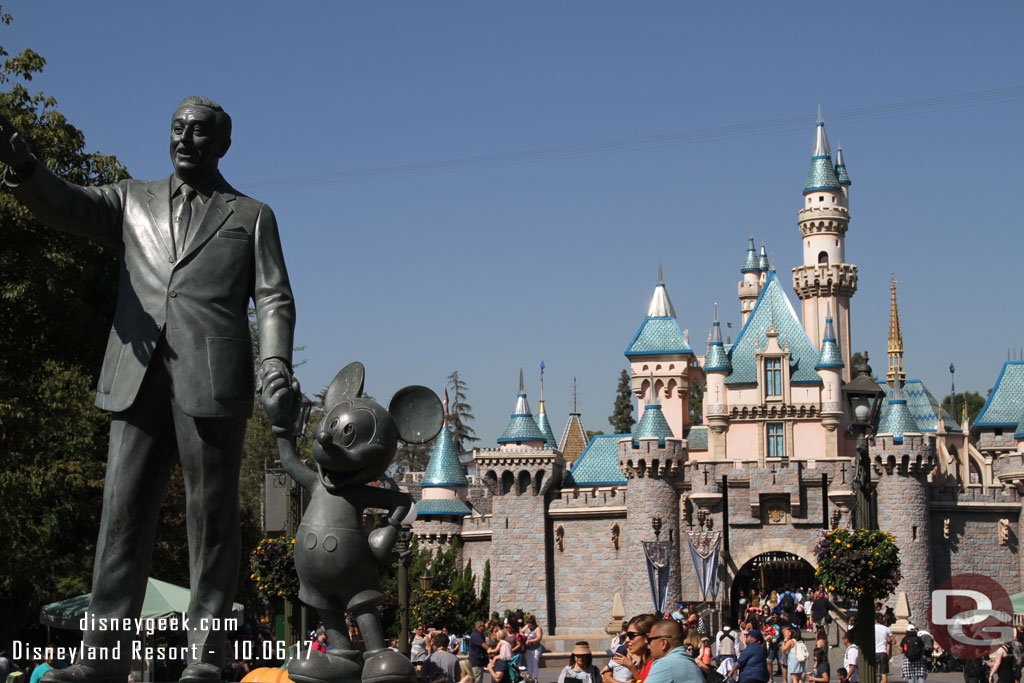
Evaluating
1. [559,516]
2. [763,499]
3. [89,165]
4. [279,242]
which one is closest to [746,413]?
[763,499]

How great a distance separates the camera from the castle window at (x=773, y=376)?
4531 cm

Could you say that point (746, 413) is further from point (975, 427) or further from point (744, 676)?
point (744, 676)

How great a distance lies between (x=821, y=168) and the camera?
48.9m

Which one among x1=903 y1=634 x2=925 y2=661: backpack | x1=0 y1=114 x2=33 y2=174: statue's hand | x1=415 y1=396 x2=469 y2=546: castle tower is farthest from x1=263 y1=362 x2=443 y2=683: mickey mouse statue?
x1=415 y1=396 x2=469 y2=546: castle tower

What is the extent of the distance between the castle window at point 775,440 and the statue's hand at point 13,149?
4118 centimetres

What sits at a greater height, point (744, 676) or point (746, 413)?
point (746, 413)

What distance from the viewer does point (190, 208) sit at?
5574mm

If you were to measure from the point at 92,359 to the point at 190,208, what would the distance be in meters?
10.9

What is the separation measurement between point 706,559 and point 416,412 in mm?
36084

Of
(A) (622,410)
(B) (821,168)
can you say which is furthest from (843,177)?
(A) (622,410)

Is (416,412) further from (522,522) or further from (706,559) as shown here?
(522,522)

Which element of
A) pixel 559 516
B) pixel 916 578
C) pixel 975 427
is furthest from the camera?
pixel 975 427

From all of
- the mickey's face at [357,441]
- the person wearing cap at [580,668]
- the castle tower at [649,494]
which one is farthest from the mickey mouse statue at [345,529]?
the castle tower at [649,494]

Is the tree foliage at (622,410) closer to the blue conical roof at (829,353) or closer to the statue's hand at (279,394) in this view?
the blue conical roof at (829,353)
